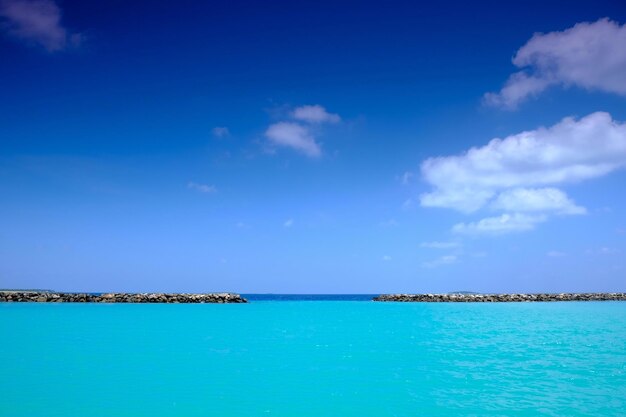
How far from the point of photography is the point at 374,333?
3806cm

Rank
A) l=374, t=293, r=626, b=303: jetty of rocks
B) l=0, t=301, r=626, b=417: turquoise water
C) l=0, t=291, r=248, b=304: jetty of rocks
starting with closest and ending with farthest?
l=0, t=301, r=626, b=417: turquoise water, l=0, t=291, r=248, b=304: jetty of rocks, l=374, t=293, r=626, b=303: jetty of rocks

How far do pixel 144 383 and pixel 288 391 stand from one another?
595 cm

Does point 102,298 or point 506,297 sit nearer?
point 102,298

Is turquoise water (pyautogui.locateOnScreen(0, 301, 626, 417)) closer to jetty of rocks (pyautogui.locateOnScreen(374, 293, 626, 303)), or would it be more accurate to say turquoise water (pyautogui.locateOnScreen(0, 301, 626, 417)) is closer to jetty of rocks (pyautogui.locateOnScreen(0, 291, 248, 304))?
jetty of rocks (pyautogui.locateOnScreen(0, 291, 248, 304))

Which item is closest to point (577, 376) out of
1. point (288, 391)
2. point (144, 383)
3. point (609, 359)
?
point (609, 359)

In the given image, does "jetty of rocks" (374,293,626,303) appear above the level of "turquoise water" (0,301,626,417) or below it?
above

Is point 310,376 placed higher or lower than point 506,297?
Result: lower

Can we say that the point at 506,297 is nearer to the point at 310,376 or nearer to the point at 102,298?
the point at 102,298

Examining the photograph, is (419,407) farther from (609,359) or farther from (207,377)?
(609,359)

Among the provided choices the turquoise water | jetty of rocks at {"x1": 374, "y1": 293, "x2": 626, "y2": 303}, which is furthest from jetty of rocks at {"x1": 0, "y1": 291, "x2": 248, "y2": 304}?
the turquoise water

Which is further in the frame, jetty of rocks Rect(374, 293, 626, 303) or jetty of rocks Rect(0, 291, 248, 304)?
jetty of rocks Rect(374, 293, 626, 303)

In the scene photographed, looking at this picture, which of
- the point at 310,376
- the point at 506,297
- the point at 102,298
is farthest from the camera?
the point at 506,297

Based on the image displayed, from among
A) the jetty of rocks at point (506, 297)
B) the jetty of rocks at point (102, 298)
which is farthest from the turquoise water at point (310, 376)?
the jetty of rocks at point (506, 297)

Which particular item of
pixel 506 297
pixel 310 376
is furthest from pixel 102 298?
pixel 506 297
